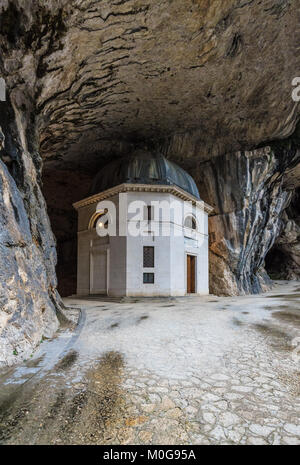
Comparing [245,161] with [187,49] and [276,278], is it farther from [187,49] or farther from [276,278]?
[276,278]

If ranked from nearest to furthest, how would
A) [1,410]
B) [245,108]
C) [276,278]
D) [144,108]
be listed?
[1,410], [144,108], [245,108], [276,278]

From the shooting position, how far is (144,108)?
47.5 feet

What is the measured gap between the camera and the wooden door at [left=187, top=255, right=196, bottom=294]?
18.2 metres

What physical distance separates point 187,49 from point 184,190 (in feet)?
26.9

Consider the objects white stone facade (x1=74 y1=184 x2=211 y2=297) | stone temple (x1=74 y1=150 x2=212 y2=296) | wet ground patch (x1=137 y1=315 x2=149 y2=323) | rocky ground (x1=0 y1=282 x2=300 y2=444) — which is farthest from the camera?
stone temple (x1=74 y1=150 x2=212 y2=296)

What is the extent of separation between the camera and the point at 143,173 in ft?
55.6

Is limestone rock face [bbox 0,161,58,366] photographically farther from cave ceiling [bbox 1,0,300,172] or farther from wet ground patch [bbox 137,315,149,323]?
cave ceiling [bbox 1,0,300,172]

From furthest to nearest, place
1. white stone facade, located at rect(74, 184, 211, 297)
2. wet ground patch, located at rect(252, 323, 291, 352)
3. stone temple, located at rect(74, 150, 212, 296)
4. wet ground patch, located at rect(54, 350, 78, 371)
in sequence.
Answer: stone temple, located at rect(74, 150, 212, 296) < white stone facade, located at rect(74, 184, 211, 297) < wet ground patch, located at rect(252, 323, 291, 352) < wet ground patch, located at rect(54, 350, 78, 371)

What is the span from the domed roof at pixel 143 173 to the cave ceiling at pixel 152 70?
4.74 feet

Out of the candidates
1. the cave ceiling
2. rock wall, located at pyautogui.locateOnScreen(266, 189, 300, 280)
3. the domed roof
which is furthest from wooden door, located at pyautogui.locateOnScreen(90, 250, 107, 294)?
rock wall, located at pyautogui.locateOnScreen(266, 189, 300, 280)

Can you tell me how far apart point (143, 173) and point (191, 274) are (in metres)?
7.65

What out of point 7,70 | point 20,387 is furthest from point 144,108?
point 20,387

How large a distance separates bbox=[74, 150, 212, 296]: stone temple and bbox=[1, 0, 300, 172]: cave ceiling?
291 centimetres

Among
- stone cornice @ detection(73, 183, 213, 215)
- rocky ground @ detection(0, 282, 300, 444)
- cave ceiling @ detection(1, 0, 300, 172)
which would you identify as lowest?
rocky ground @ detection(0, 282, 300, 444)
